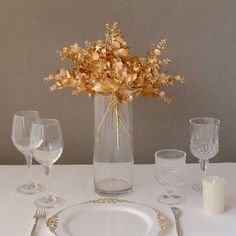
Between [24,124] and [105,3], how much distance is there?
0.52 m

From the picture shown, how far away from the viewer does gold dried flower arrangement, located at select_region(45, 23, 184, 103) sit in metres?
1.42

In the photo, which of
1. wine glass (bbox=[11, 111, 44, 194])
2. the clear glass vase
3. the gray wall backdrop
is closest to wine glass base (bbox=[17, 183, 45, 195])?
wine glass (bbox=[11, 111, 44, 194])

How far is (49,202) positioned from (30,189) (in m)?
0.13

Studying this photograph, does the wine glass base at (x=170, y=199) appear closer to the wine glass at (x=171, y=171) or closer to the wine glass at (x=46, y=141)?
the wine glass at (x=171, y=171)

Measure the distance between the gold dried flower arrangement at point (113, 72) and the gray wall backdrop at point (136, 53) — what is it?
1.07 ft

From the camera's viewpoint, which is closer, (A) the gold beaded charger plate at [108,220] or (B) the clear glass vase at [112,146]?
(A) the gold beaded charger plate at [108,220]

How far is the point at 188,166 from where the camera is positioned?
1751mm

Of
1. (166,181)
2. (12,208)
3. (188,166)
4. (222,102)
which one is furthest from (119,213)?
(222,102)

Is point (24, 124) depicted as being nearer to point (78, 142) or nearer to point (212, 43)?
point (78, 142)

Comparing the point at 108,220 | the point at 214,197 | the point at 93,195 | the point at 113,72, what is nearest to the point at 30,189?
the point at 93,195

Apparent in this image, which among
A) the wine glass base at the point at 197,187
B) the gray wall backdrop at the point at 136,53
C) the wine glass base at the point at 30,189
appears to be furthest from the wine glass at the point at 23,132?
the wine glass base at the point at 197,187

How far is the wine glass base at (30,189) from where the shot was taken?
154 cm

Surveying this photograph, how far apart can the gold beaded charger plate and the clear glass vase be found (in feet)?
0.34

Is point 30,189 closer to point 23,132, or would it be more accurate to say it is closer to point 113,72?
point 23,132
